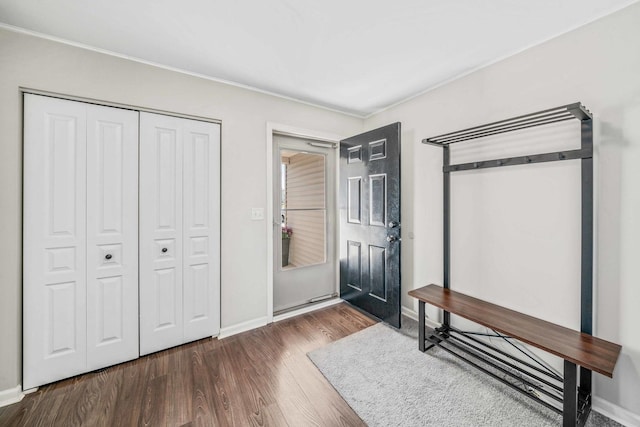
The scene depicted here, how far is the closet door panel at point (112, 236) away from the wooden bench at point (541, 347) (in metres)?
2.38

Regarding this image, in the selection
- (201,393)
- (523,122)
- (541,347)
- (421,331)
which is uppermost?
(523,122)

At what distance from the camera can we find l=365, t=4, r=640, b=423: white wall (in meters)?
1.44

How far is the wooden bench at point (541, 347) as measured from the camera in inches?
52.2

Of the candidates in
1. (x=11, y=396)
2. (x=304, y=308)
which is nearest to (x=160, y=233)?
(x=11, y=396)

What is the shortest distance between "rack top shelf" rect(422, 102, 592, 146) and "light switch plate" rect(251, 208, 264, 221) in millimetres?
1694

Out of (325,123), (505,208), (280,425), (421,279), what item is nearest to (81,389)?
(280,425)

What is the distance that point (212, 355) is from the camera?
213cm

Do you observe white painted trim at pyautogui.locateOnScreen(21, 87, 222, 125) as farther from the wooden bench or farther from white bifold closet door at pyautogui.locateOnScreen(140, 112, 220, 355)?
the wooden bench

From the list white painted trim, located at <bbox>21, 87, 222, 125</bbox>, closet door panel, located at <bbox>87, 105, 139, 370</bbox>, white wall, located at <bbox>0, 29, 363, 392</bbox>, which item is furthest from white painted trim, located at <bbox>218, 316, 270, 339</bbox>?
white painted trim, located at <bbox>21, 87, 222, 125</bbox>

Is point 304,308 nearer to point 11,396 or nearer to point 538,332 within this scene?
point 538,332

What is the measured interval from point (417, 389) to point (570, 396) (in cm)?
80

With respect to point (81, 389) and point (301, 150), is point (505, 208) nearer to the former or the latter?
point (301, 150)

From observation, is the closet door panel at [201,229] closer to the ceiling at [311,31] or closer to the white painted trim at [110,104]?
the white painted trim at [110,104]

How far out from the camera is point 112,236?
6.41ft
